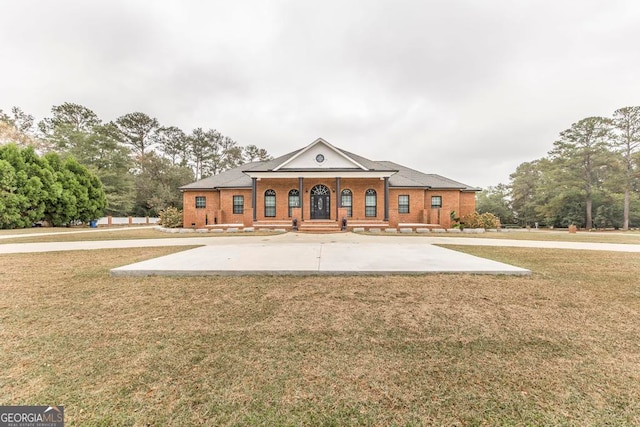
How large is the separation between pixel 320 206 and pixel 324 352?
687 inches

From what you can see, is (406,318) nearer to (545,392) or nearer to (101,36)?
(545,392)

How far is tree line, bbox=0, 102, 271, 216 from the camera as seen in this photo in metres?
30.2

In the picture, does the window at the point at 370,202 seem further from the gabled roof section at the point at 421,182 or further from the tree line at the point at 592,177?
the tree line at the point at 592,177

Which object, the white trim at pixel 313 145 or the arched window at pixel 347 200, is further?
the arched window at pixel 347 200

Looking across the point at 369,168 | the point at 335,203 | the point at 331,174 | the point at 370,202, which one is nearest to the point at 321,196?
the point at 335,203

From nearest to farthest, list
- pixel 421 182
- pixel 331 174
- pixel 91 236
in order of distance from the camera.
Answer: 1. pixel 91 236
2. pixel 331 174
3. pixel 421 182

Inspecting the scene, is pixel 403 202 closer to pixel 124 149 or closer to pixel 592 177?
pixel 592 177

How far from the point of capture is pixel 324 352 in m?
2.49

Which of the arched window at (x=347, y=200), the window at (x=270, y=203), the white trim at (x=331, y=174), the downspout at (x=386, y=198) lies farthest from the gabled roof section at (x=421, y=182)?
the window at (x=270, y=203)

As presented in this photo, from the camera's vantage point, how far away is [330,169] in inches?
744

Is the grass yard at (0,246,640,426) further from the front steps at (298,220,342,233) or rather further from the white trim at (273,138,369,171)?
the white trim at (273,138,369,171)

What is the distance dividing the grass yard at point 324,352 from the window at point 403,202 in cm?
1615

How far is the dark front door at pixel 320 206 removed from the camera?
19766 mm

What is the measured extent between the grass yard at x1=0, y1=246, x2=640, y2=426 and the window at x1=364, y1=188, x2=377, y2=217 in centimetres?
1529
